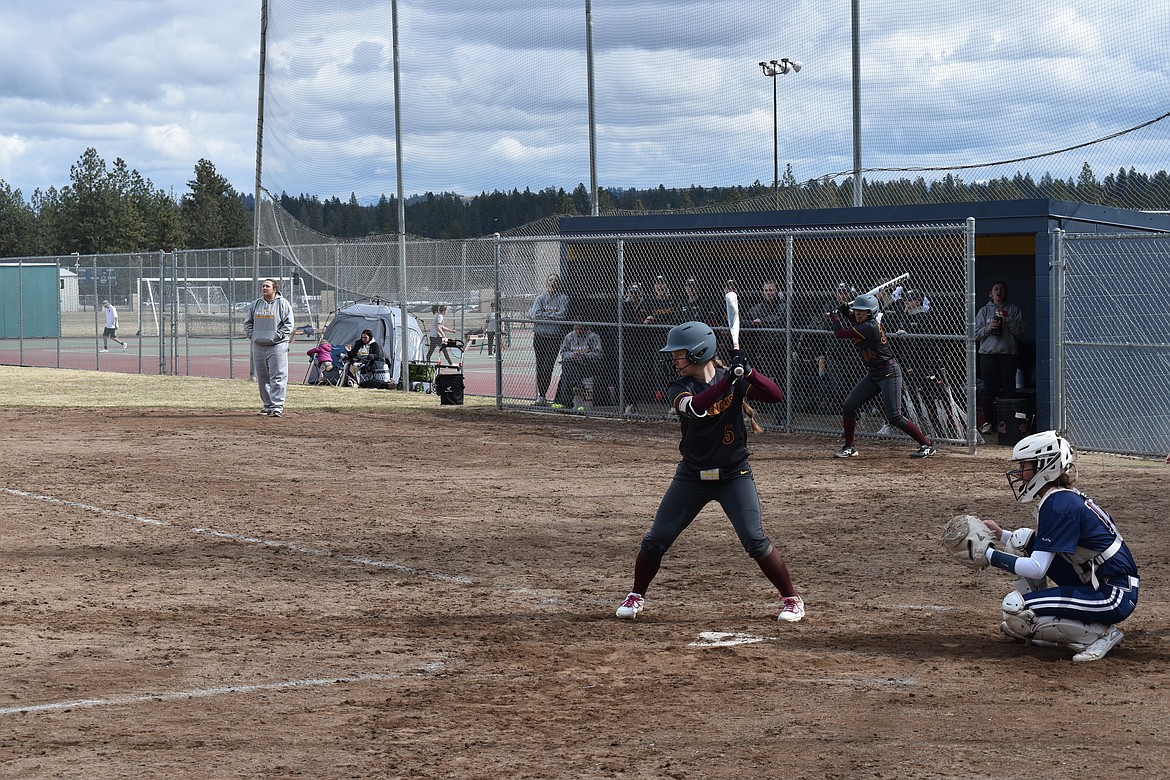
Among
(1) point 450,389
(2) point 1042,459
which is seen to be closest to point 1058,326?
(2) point 1042,459

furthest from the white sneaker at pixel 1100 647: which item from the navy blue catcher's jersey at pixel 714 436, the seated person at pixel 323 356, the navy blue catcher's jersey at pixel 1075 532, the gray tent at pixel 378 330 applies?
the seated person at pixel 323 356

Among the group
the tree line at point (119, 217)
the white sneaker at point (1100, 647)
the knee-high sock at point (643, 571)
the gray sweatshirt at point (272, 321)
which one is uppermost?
the tree line at point (119, 217)

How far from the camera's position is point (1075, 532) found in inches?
248

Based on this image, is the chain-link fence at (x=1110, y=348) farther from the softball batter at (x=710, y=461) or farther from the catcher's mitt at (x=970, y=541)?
the catcher's mitt at (x=970, y=541)

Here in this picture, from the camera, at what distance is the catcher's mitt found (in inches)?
256

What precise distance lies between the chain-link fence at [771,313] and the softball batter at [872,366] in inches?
32.3

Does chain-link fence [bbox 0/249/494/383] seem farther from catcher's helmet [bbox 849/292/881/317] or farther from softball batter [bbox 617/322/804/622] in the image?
softball batter [bbox 617/322/804/622]

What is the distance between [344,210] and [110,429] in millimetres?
13164

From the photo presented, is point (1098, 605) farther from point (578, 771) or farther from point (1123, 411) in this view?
point (1123, 411)

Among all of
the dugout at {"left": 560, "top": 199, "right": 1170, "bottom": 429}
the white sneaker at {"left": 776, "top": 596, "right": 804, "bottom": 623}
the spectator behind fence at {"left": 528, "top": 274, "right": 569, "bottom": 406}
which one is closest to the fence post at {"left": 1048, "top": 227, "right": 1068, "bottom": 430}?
the dugout at {"left": 560, "top": 199, "right": 1170, "bottom": 429}

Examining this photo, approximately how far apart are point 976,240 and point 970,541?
500 inches

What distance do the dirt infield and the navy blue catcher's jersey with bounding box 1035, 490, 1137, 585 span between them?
1.51 feet

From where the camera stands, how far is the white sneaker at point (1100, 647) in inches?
251

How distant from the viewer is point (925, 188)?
837 inches
